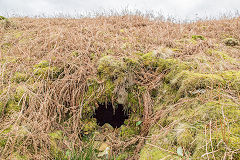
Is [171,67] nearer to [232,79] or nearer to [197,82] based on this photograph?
[197,82]

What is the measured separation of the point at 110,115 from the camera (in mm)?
2830

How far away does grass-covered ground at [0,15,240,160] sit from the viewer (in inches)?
63.5

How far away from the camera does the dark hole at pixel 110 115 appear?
2.76 m

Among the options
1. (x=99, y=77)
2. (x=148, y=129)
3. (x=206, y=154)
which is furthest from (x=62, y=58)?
(x=206, y=154)

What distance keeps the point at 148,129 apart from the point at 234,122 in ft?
3.53

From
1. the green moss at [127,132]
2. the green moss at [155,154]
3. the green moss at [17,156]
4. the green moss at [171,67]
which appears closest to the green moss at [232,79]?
the green moss at [171,67]

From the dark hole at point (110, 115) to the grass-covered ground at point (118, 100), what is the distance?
0.19 metres

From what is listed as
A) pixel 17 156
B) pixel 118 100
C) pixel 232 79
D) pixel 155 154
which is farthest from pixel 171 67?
pixel 17 156

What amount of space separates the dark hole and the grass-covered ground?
19 cm

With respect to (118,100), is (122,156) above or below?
below

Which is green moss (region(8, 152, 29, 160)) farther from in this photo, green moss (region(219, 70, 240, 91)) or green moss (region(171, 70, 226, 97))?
green moss (region(219, 70, 240, 91))

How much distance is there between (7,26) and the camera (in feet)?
17.5

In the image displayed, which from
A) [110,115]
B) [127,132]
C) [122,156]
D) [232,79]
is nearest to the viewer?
[232,79]

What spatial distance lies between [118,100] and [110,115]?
0.39 m
